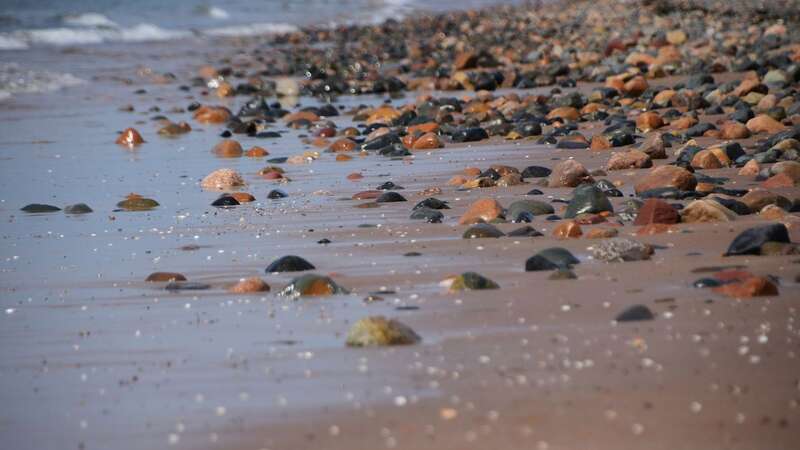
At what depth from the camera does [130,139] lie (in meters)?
10.1

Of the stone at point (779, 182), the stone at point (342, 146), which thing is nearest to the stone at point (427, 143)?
the stone at point (342, 146)

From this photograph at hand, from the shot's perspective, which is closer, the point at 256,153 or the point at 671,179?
the point at 671,179

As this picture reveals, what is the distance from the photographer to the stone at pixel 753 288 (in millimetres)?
3809

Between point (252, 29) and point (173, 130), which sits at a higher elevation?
point (173, 130)

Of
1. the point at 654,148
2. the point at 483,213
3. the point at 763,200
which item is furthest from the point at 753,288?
the point at 654,148

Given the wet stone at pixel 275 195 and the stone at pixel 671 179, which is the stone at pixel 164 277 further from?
the stone at pixel 671 179

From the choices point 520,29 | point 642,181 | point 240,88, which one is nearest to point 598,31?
point 520,29

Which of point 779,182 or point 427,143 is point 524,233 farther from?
point 427,143

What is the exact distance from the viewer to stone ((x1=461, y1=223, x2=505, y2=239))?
5.20 meters

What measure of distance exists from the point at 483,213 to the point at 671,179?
42.7 inches

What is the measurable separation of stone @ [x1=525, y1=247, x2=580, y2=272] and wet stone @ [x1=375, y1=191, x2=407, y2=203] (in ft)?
6.64

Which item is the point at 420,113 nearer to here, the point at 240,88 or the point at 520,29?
the point at 240,88

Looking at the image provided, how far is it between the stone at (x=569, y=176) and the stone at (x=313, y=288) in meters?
2.55

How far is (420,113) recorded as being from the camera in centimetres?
1077
